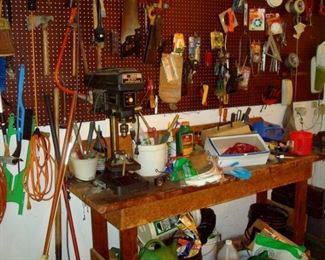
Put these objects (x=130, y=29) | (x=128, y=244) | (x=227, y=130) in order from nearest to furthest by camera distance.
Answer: (x=128, y=244), (x=130, y=29), (x=227, y=130)

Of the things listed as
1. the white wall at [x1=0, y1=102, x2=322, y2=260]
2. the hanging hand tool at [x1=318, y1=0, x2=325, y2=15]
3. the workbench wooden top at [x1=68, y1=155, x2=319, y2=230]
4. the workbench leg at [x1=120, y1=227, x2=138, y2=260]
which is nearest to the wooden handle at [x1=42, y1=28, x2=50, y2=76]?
the white wall at [x1=0, y1=102, x2=322, y2=260]

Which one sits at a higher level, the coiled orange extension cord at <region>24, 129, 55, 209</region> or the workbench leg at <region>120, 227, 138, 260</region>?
the coiled orange extension cord at <region>24, 129, 55, 209</region>

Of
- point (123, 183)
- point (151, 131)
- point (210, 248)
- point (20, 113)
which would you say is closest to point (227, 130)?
point (151, 131)

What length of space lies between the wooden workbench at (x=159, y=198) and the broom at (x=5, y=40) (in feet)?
1.97

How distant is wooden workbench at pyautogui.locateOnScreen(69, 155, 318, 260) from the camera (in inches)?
52.9

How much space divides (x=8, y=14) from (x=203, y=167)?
106 cm

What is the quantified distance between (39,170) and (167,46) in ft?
3.01

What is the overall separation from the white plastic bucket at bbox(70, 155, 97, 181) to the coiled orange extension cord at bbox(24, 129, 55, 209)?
174mm

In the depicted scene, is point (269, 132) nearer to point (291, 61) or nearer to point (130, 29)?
point (291, 61)

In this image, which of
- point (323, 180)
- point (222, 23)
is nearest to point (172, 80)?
point (222, 23)

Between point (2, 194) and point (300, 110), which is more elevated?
point (300, 110)

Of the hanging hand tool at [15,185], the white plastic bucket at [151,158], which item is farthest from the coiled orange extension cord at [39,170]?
the white plastic bucket at [151,158]

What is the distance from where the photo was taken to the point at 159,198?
1403 millimetres

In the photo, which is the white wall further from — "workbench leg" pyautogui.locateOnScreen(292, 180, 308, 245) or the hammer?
"workbench leg" pyautogui.locateOnScreen(292, 180, 308, 245)
